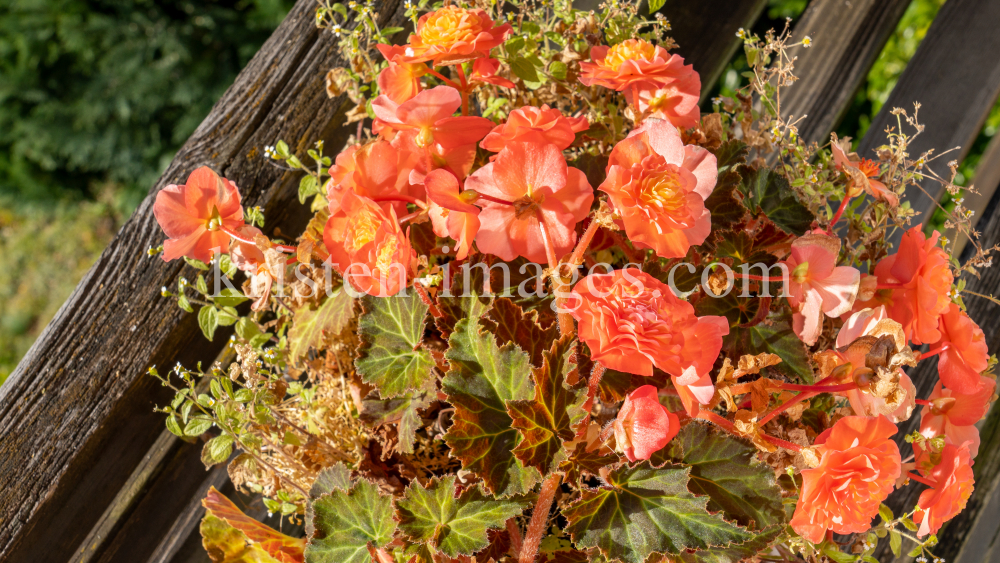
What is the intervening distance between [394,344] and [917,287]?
53 centimetres

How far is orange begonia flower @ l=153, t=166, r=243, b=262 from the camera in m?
0.67

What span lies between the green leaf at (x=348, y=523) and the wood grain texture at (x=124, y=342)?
0.41 meters

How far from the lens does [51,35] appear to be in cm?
264

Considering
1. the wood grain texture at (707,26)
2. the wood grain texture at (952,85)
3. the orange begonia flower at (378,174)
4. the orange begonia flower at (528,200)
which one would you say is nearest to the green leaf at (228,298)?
the orange begonia flower at (378,174)

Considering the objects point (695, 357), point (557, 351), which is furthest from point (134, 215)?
point (695, 357)

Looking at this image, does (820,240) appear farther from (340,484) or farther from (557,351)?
(340,484)

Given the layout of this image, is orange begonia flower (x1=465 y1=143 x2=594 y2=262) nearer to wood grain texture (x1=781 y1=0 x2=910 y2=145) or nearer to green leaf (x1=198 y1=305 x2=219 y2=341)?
green leaf (x1=198 y1=305 x2=219 y2=341)

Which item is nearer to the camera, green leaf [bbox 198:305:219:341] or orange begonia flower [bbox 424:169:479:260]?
orange begonia flower [bbox 424:169:479:260]

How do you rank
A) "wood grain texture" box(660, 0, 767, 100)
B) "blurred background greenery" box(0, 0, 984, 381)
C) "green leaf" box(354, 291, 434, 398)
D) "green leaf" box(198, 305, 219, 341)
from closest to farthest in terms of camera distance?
"green leaf" box(354, 291, 434, 398), "green leaf" box(198, 305, 219, 341), "wood grain texture" box(660, 0, 767, 100), "blurred background greenery" box(0, 0, 984, 381)

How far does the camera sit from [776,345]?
667mm

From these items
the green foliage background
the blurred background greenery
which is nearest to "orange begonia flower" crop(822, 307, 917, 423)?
the blurred background greenery

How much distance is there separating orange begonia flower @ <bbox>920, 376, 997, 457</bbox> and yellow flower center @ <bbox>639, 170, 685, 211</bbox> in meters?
0.38

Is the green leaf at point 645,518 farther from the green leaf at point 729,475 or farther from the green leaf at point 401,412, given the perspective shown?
the green leaf at point 401,412

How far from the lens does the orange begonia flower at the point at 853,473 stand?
1.72 feet
